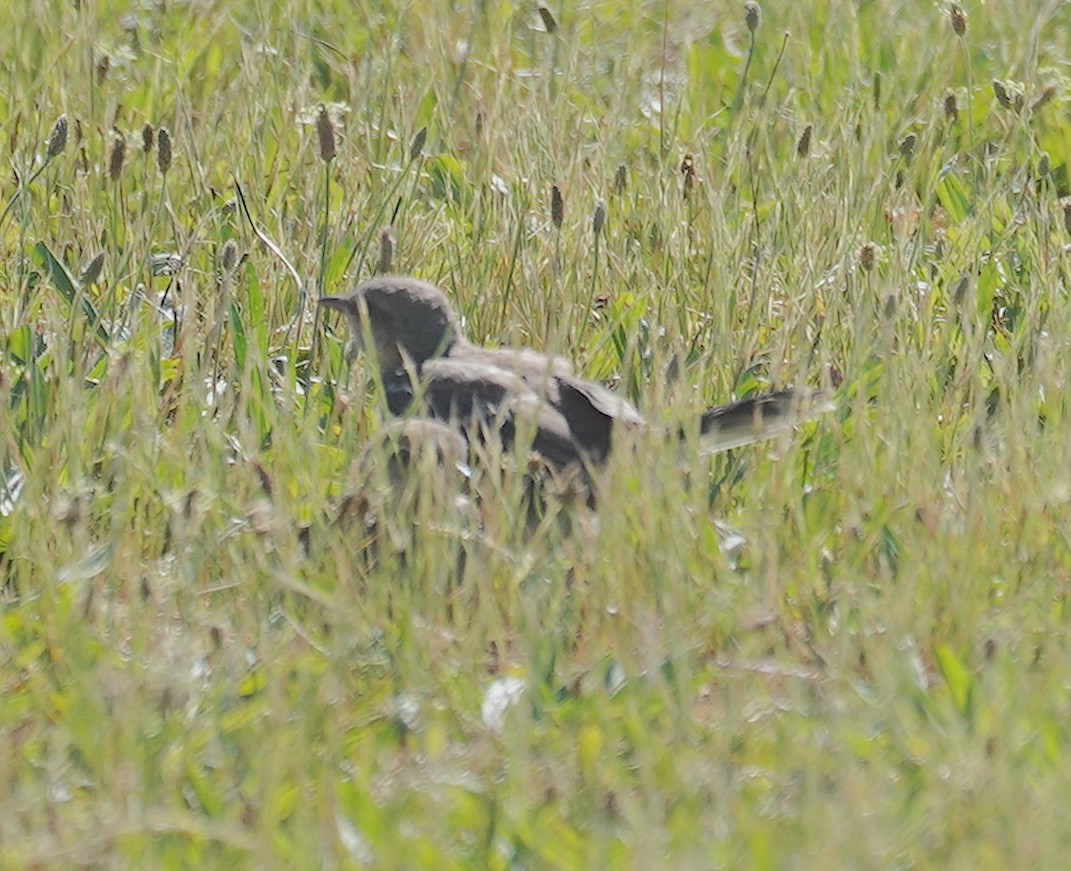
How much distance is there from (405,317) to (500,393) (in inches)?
23.1

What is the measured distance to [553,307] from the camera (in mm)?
5441

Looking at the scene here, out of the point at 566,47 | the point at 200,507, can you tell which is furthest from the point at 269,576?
the point at 566,47

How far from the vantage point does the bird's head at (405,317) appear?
527cm

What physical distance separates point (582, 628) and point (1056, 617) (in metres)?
0.85

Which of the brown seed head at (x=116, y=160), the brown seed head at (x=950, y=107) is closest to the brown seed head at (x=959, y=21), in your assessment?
the brown seed head at (x=950, y=107)

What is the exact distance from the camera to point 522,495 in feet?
13.7

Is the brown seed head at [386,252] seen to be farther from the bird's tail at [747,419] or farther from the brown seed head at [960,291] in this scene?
the brown seed head at [960,291]

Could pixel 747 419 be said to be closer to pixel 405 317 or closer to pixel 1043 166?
pixel 405 317

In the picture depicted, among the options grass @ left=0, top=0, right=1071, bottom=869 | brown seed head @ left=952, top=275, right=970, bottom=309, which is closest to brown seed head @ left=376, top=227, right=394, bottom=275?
grass @ left=0, top=0, right=1071, bottom=869

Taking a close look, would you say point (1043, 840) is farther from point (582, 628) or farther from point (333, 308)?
point (333, 308)

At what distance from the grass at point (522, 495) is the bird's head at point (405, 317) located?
5.1 inches

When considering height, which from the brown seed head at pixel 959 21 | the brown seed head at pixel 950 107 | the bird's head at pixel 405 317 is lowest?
the bird's head at pixel 405 317

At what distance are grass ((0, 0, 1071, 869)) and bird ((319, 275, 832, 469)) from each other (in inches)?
3.8

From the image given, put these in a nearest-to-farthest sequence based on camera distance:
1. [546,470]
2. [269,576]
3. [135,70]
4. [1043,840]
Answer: [1043,840] → [269,576] → [546,470] → [135,70]
